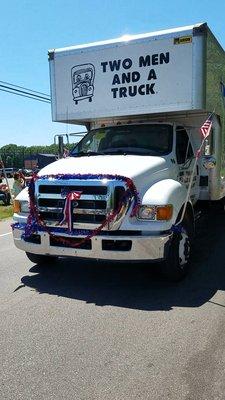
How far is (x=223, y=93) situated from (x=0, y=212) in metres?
10.0

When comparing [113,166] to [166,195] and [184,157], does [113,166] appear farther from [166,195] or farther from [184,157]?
[184,157]

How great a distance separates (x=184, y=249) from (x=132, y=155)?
155 centimetres

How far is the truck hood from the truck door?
617mm

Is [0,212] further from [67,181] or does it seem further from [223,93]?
[67,181]

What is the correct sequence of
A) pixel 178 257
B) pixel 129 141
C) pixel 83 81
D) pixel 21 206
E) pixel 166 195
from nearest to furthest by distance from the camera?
1. pixel 166 195
2. pixel 178 257
3. pixel 21 206
4. pixel 129 141
5. pixel 83 81

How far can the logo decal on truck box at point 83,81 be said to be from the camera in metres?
7.89

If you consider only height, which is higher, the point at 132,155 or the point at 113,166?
the point at 132,155

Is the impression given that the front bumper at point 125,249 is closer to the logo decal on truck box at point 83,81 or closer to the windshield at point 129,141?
the windshield at point 129,141

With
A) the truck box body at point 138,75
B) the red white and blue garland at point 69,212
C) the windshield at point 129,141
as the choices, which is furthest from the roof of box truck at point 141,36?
the red white and blue garland at point 69,212

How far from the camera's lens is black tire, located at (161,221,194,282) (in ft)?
19.3

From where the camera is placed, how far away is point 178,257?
6016 mm

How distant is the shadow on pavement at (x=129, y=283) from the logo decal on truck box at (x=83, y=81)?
282cm

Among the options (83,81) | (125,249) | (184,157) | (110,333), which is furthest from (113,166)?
(83,81)

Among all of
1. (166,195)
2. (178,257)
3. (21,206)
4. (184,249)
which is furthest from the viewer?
(21,206)
